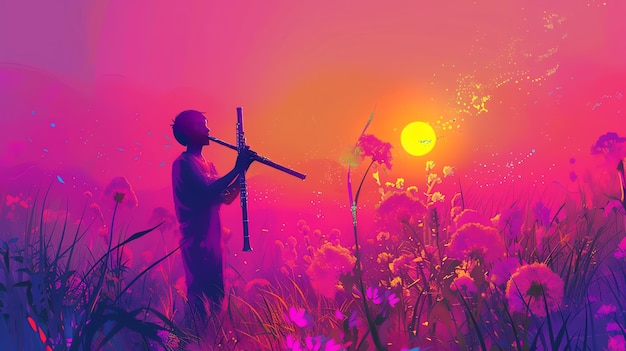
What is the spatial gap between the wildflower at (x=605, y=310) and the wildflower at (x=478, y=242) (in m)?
0.65

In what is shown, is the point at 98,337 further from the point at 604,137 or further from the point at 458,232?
the point at 604,137

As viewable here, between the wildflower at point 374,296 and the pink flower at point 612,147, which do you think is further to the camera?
the pink flower at point 612,147

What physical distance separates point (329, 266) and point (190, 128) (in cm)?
147

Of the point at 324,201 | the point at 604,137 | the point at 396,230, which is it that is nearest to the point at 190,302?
the point at 396,230

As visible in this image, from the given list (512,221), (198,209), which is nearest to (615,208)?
(512,221)

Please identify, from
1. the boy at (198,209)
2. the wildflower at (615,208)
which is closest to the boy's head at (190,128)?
the boy at (198,209)

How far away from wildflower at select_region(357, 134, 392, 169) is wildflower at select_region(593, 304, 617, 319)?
1098 millimetres

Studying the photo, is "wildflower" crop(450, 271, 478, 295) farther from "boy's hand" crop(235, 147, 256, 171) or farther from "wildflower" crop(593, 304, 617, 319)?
"boy's hand" crop(235, 147, 256, 171)

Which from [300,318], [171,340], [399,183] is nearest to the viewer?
[300,318]

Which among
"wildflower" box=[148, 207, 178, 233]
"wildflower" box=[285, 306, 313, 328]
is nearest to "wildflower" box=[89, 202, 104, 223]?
"wildflower" box=[148, 207, 178, 233]

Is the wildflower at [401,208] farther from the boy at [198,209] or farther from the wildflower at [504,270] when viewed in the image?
the boy at [198,209]

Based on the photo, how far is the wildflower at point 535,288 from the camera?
1.86 m

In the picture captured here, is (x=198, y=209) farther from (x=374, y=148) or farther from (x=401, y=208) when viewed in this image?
(x=401, y=208)

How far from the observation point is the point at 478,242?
83.4 inches
